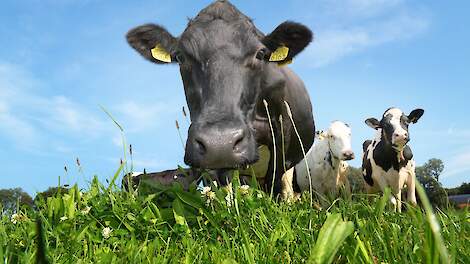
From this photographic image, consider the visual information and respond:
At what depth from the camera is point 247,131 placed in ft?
16.6

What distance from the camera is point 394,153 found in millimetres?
12898

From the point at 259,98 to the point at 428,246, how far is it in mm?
5663

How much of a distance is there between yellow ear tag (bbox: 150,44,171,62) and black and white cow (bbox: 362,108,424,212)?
23.6ft

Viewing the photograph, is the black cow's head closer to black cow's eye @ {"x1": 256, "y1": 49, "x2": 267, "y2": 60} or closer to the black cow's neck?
black cow's eye @ {"x1": 256, "y1": 49, "x2": 267, "y2": 60}

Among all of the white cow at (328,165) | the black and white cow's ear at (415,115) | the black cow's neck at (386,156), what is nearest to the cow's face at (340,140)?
the white cow at (328,165)

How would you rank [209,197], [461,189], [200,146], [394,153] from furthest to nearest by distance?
[461,189], [394,153], [200,146], [209,197]

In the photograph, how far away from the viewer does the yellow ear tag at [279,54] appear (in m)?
7.00

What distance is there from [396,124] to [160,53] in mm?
7563

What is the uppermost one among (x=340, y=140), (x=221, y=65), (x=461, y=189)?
(x=221, y=65)

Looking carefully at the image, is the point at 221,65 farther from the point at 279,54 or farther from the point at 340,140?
the point at 340,140

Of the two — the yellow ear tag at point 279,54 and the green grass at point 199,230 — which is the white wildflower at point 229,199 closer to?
the green grass at point 199,230

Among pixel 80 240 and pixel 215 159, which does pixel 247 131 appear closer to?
pixel 215 159

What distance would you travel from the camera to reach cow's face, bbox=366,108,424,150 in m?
12.3

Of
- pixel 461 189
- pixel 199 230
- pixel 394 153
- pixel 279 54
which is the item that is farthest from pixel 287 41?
pixel 461 189
